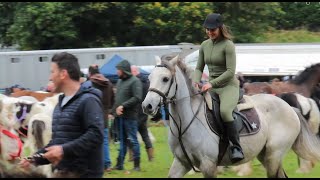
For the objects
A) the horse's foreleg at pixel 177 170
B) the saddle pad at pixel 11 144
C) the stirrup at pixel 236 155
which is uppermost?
the saddle pad at pixel 11 144

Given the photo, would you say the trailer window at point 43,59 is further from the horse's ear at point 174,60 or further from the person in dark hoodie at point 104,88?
the horse's ear at point 174,60

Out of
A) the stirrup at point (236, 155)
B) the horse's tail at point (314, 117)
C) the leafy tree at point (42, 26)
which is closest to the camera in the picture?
the stirrup at point (236, 155)

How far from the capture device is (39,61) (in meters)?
24.4

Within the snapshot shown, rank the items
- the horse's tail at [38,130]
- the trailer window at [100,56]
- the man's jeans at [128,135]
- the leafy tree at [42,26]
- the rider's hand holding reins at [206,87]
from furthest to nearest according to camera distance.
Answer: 1. the leafy tree at [42,26]
2. the trailer window at [100,56]
3. the man's jeans at [128,135]
4. the horse's tail at [38,130]
5. the rider's hand holding reins at [206,87]

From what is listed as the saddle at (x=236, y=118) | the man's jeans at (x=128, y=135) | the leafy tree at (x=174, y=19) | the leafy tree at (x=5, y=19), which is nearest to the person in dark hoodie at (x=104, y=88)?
the man's jeans at (x=128, y=135)

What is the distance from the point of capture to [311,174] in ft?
35.1

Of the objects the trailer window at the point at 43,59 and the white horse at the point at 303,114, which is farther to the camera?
the trailer window at the point at 43,59

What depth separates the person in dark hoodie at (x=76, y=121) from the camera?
15.5ft

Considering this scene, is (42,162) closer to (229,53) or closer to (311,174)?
(229,53)

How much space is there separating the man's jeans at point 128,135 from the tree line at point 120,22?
17359mm

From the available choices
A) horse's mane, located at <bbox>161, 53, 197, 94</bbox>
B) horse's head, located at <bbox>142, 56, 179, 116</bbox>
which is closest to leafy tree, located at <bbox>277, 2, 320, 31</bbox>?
horse's mane, located at <bbox>161, 53, 197, 94</bbox>

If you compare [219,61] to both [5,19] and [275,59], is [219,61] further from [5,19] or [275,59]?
[5,19]

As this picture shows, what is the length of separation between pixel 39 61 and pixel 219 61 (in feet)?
57.7

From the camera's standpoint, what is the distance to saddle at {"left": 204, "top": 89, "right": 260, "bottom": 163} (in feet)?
25.2
